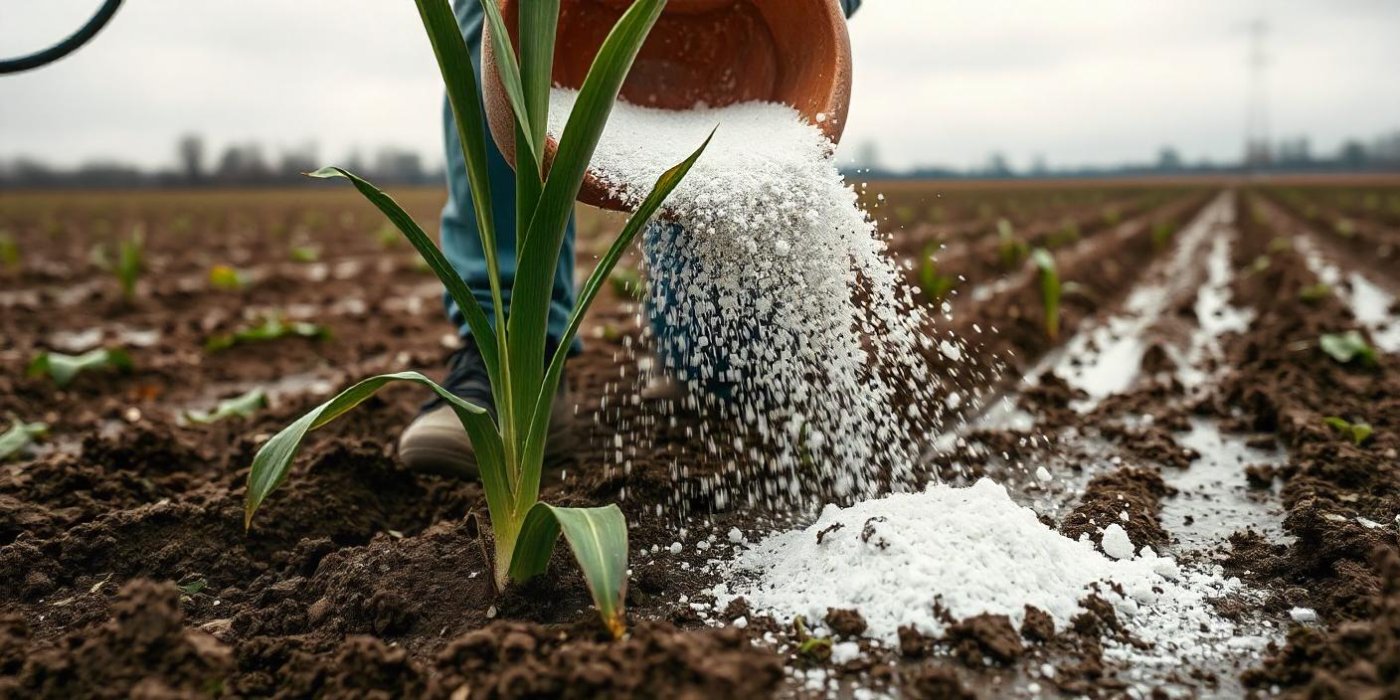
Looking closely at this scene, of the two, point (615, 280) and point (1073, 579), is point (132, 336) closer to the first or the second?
point (615, 280)

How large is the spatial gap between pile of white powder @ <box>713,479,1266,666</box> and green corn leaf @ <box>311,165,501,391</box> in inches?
22.5

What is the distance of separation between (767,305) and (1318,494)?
53.0 inches

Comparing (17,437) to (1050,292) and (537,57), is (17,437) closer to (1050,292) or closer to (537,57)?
(537,57)

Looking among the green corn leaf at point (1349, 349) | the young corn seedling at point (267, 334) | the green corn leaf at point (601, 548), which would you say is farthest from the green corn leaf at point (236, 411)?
the green corn leaf at point (1349, 349)

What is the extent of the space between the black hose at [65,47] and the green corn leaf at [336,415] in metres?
1.04

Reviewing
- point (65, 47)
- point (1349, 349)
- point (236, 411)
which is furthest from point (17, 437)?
point (1349, 349)

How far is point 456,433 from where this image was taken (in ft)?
7.39

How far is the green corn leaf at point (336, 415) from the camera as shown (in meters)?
1.38

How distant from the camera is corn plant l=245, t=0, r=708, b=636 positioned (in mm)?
1374

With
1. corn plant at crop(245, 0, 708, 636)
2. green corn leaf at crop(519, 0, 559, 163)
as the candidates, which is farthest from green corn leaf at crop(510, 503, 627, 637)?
green corn leaf at crop(519, 0, 559, 163)

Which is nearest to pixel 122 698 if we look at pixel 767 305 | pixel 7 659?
pixel 7 659

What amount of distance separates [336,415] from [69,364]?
8.40ft

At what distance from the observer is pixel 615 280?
5.26 m

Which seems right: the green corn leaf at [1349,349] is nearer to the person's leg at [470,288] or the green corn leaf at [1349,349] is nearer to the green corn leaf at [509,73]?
the person's leg at [470,288]
